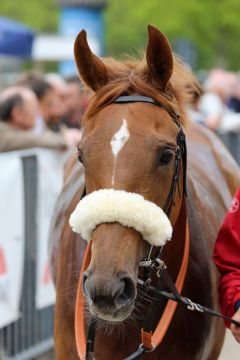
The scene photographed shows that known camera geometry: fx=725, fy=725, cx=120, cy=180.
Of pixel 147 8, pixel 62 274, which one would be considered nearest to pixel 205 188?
pixel 62 274

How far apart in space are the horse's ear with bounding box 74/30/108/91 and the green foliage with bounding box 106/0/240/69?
26.1m

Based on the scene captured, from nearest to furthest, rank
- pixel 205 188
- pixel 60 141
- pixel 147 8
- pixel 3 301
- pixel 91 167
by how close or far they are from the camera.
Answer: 1. pixel 91 167
2. pixel 205 188
3. pixel 3 301
4. pixel 60 141
5. pixel 147 8

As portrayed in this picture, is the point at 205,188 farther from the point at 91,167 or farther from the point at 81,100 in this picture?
the point at 81,100

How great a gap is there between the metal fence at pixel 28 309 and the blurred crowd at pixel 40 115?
48 centimetres

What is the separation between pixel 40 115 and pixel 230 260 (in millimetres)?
5519

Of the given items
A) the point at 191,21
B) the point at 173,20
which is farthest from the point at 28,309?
the point at 191,21

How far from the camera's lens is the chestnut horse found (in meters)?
2.69

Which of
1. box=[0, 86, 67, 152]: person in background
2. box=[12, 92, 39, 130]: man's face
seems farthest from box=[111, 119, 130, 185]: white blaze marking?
box=[12, 92, 39, 130]: man's face

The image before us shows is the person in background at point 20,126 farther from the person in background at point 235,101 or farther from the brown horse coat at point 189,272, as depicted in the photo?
the person in background at point 235,101

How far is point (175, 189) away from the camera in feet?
10.00

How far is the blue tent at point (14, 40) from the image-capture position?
350 inches

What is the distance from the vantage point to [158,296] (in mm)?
3256

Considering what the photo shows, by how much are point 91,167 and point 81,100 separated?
5.74 meters

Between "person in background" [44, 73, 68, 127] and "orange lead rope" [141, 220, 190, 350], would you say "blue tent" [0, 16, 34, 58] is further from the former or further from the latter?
"orange lead rope" [141, 220, 190, 350]
